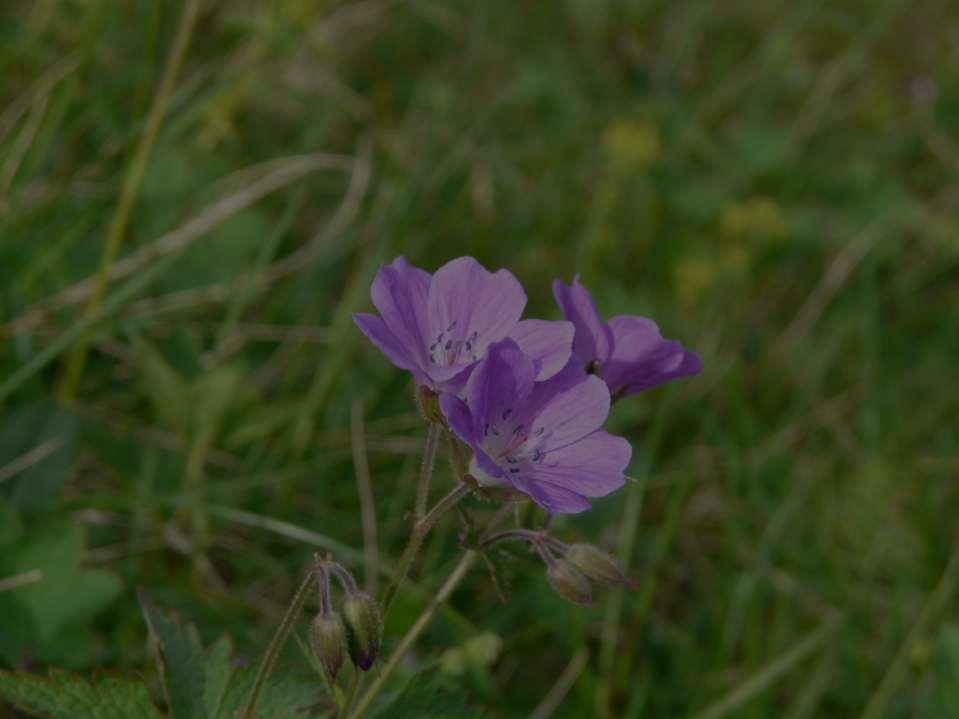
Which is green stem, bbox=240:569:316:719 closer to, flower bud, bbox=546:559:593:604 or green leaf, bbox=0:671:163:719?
green leaf, bbox=0:671:163:719

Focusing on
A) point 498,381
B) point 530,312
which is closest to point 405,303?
point 498,381

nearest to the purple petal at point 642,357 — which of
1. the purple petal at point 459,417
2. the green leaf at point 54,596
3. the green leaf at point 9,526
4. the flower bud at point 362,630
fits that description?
the purple petal at point 459,417

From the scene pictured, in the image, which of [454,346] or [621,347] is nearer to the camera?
[454,346]

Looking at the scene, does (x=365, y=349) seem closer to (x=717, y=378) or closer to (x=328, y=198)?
(x=328, y=198)

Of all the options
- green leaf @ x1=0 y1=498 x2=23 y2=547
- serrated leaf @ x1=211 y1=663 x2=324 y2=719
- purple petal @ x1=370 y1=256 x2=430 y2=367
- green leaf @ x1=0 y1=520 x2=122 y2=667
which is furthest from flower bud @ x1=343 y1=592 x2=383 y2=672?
green leaf @ x1=0 y1=498 x2=23 y2=547

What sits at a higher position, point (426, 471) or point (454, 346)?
point (454, 346)

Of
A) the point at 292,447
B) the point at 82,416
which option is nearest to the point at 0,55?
the point at 82,416

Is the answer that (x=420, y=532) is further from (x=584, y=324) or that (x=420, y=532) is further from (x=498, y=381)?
(x=584, y=324)
